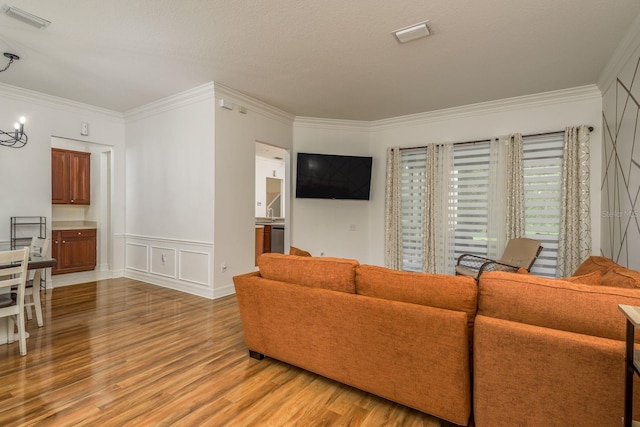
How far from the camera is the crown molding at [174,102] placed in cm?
424

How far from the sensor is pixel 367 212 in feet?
19.2

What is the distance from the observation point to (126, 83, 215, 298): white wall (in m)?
4.31

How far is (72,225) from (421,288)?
6.78 metres

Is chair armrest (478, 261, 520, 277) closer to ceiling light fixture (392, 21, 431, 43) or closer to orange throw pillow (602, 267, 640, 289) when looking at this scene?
orange throw pillow (602, 267, 640, 289)

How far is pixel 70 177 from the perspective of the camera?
568 cm

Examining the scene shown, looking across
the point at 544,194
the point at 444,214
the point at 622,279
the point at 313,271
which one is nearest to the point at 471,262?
the point at 444,214

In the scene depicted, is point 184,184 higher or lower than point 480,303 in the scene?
higher

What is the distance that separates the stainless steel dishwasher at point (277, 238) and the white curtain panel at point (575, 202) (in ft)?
16.9

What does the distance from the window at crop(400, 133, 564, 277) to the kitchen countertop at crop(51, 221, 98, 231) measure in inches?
232

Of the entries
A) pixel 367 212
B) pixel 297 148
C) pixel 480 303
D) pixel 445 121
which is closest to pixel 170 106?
pixel 297 148

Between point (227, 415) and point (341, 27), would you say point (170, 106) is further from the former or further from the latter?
point (227, 415)

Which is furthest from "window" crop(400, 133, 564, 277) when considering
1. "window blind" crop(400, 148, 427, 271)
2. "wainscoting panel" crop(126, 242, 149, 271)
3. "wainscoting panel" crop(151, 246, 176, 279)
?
"wainscoting panel" crop(126, 242, 149, 271)

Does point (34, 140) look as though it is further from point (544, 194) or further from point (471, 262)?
point (544, 194)

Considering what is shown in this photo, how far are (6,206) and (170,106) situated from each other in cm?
260
